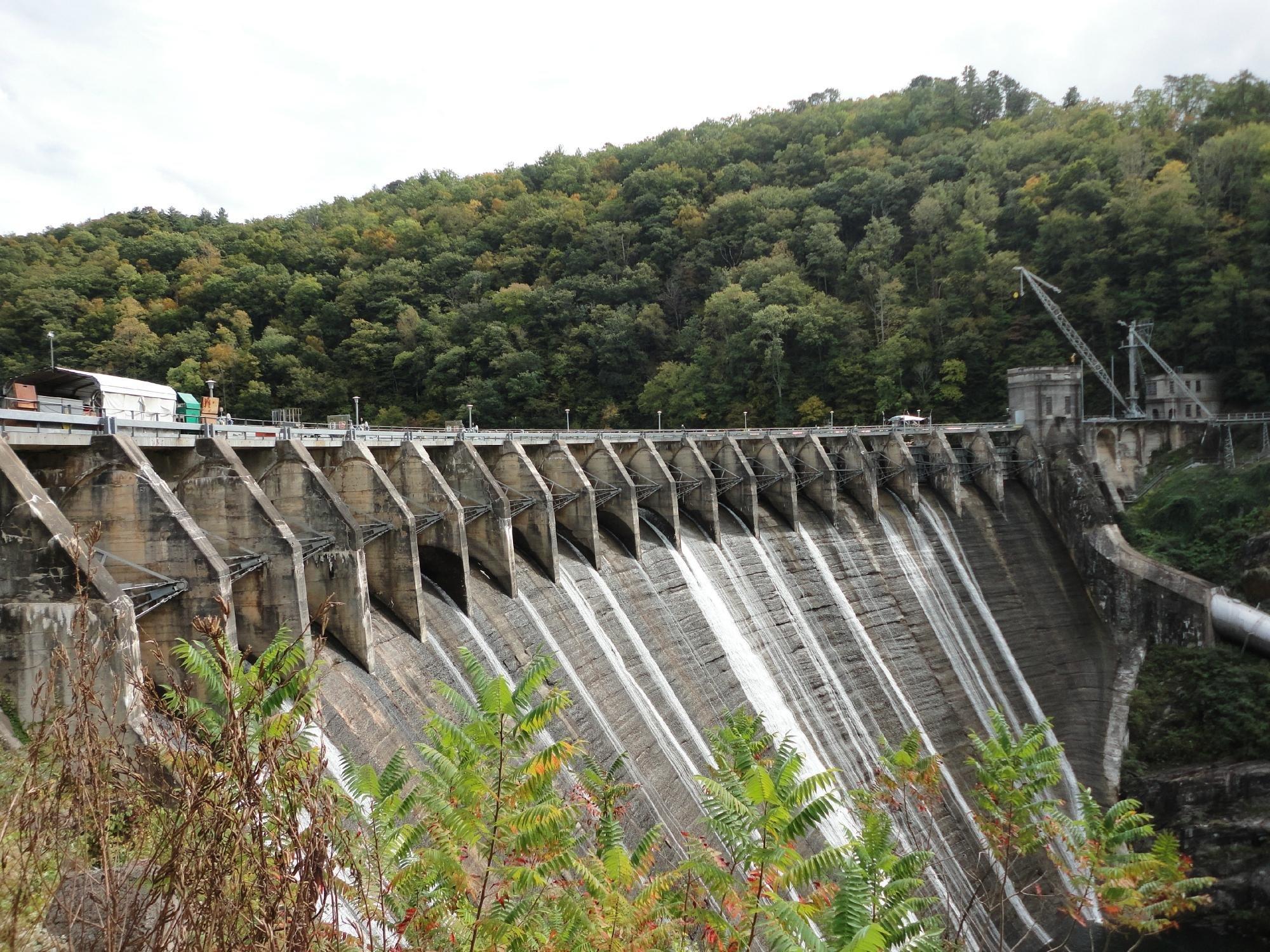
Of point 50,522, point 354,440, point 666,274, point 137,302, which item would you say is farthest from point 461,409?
point 50,522

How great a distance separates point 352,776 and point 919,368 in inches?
1977

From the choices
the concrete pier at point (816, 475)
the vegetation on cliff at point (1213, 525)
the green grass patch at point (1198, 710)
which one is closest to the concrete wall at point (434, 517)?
→ the concrete pier at point (816, 475)

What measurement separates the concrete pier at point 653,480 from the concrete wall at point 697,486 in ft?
2.48

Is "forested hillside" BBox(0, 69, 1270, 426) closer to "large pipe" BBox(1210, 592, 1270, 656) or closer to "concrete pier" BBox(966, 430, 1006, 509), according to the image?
"concrete pier" BBox(966, 430, 1006, 509)

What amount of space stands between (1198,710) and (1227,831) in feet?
14.6

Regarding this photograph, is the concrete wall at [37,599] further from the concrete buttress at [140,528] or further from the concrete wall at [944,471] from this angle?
the concrete wall at [944,471]

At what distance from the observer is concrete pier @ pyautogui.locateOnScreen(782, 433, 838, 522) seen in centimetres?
3631

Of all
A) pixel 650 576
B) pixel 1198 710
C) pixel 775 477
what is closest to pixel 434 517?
pixel 650 576

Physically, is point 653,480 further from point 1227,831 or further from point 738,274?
point 738,274

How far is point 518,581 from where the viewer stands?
23.2m

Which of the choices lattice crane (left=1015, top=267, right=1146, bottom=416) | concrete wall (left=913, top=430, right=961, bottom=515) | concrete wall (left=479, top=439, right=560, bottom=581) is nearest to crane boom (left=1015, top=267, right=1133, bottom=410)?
lattice crane (left=1015, top=267, right=1146, bottom=416)

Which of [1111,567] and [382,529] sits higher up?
[382,529]

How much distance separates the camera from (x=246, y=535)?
1552cm

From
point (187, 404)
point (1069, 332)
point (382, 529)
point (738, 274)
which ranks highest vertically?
point (738, 274)
